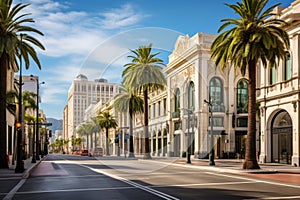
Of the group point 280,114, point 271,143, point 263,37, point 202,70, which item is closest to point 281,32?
point 263,37

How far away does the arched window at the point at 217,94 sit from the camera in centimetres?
5991

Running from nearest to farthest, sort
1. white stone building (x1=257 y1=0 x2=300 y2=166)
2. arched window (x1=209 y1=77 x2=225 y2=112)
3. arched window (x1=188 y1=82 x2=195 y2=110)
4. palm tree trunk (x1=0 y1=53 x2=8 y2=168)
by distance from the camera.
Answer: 1. palm tree trunk (x1=0 y1=53 x2=8 y2=168)
2. white stone building (x1=257 y1=0 x2=300 y2=166)
3. arched window (x1=209 y1=77 x2=225 y2=112)
4. arched window (x1=188 y1=82 x2=195 y2=110)

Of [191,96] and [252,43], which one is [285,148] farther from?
[191,96]

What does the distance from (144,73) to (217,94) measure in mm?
10861

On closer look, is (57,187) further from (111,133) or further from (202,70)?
(111,133)

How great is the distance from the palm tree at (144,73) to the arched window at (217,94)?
7.07m

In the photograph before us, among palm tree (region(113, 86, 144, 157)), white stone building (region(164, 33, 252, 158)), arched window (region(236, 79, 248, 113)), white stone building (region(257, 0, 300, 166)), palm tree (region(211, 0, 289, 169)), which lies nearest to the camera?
palm tree (region(211, 0, 289, 169))

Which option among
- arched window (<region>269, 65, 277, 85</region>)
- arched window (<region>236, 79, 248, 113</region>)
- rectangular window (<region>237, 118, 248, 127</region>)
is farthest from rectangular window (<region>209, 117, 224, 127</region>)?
arched window (<region>269, 65, 277, 85</region>)

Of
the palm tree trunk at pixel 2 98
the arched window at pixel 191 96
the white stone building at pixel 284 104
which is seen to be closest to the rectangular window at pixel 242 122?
the arched window at pixel 191 96

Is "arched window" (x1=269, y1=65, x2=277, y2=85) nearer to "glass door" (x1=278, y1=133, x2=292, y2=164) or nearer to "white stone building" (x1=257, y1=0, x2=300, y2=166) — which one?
"white stone building" (x1=257, y1=0, x2=300, y2=166)

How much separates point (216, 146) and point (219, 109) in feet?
17.4

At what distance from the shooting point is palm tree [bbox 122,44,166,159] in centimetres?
5522

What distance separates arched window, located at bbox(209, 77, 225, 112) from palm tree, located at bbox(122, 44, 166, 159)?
23.2 feet

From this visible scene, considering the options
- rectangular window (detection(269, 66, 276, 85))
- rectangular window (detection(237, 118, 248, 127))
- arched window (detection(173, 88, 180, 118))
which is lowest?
rectangular window (detection(237, 118, 248, 127))
